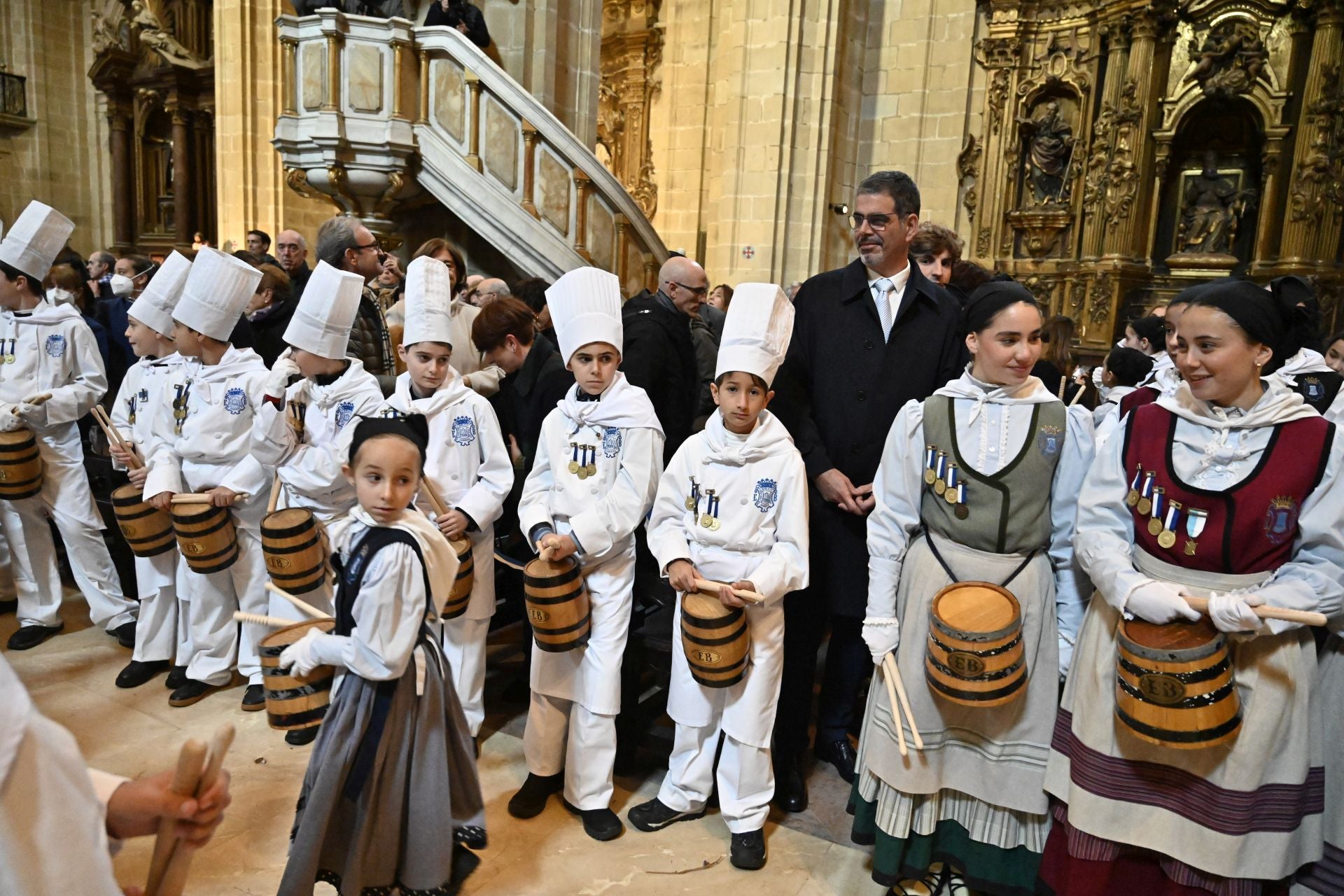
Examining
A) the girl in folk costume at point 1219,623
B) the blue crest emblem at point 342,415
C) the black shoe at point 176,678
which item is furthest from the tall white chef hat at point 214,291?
the girl in folk costume at point 1219,623

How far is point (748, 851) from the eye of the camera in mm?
3127

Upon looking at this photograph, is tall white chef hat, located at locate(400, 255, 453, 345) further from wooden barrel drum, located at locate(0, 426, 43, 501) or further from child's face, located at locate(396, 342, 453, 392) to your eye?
wooden barrel drum, located at locate(0, 426, 43, 501)

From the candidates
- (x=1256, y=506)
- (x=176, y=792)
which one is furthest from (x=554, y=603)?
(x=1256, y=506)

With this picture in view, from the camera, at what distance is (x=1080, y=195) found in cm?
1098

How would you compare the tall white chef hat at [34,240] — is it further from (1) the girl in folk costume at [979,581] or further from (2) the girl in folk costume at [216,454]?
(1) the girl in folk costume at [979,581]

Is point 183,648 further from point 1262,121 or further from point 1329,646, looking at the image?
point 1262,121

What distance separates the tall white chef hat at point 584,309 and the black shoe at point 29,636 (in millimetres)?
3847

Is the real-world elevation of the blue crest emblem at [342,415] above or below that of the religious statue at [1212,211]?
below

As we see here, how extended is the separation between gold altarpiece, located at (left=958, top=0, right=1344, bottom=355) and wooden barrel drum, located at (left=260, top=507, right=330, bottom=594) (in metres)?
9.99

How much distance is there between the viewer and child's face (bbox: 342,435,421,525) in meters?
2.46

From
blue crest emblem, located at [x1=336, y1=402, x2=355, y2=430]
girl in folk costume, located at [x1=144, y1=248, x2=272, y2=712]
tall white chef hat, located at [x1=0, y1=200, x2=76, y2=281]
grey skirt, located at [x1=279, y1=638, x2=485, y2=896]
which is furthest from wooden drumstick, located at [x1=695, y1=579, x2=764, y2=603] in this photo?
tall white chef hat, located at [x1=0, y1=200, x2=76, y2=281]

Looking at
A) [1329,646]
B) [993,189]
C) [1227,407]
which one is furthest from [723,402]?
[993,189]

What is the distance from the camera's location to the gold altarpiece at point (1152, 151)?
967 centimetres

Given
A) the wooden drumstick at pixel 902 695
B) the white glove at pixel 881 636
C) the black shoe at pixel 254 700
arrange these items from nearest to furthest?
the wooden drumstick at pixel 902 695 < the white glove at pixel 881 636 < the black shoe at pixel 254 700
